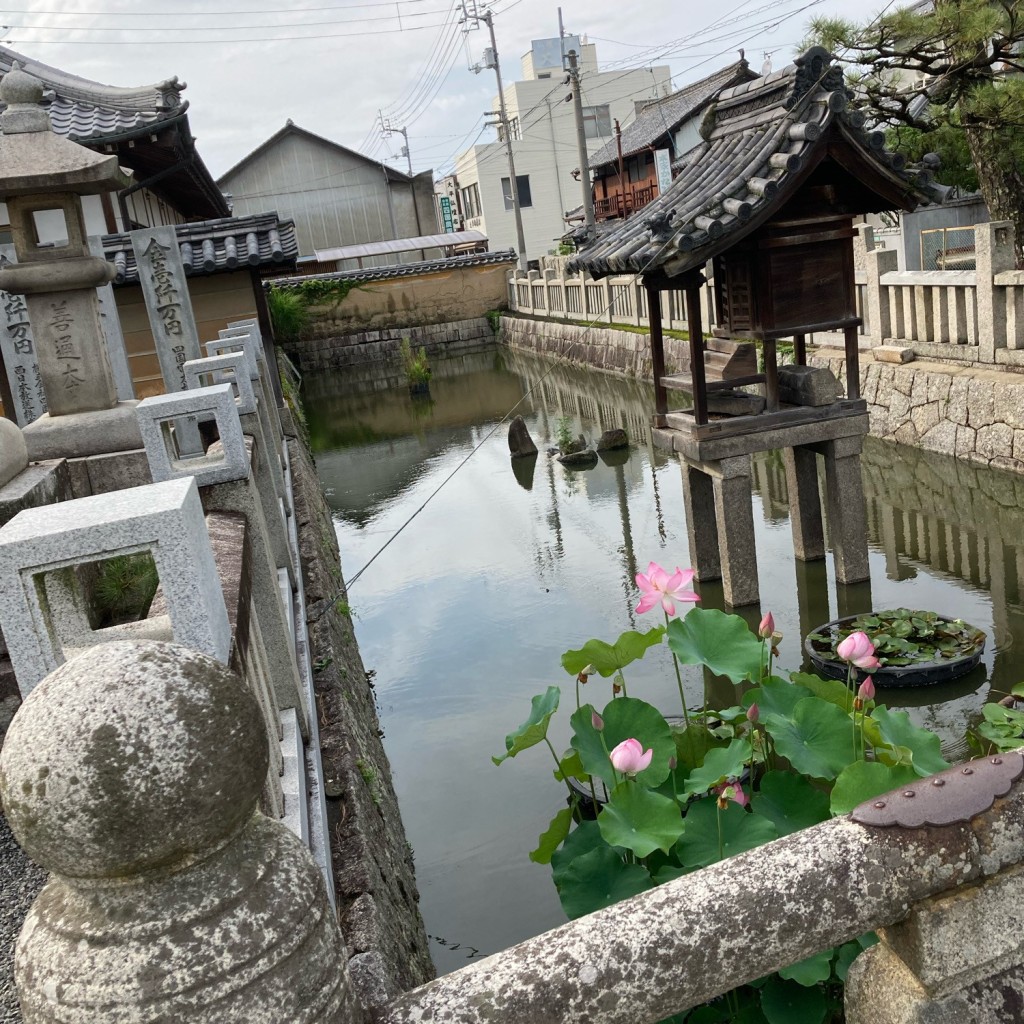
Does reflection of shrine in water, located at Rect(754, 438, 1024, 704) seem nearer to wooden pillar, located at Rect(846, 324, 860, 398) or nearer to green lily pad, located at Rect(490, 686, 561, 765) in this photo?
wooden pillar, located at Rect(846, 324, 860, 398)

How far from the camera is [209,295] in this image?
498 inches

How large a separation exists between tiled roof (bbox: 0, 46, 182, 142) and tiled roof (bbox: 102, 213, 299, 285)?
1.74m

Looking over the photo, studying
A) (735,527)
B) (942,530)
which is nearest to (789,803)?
(735,527)

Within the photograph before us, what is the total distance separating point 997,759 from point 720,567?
6.35m

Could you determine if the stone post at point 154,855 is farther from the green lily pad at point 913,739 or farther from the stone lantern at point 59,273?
the stone lantern at point 59,273

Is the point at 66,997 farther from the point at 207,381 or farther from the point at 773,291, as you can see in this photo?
the point at 773,291

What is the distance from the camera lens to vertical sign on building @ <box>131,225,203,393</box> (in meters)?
8.18

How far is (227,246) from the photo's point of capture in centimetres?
1191

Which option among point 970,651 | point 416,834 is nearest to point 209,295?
point 416,834

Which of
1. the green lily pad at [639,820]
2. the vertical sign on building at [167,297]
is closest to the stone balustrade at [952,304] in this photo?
the vertical sign on building at [167,297]

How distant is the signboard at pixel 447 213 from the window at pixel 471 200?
4906mm

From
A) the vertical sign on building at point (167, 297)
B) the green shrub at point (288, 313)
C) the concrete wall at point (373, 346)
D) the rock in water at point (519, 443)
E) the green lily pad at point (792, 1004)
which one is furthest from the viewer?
the concrete wall at point (373, 346)

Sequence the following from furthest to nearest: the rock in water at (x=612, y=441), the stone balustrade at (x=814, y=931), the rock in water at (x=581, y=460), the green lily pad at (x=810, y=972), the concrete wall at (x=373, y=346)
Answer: the concrete wall at (x=373, y=346) < the rock in water at (x=612, y=441) < the rock in water at (x=581, y=460) < the green lily pad at (x=810, y=972) < the stone balustrade at (x=814, y=931)

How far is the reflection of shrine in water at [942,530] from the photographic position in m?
7.32
